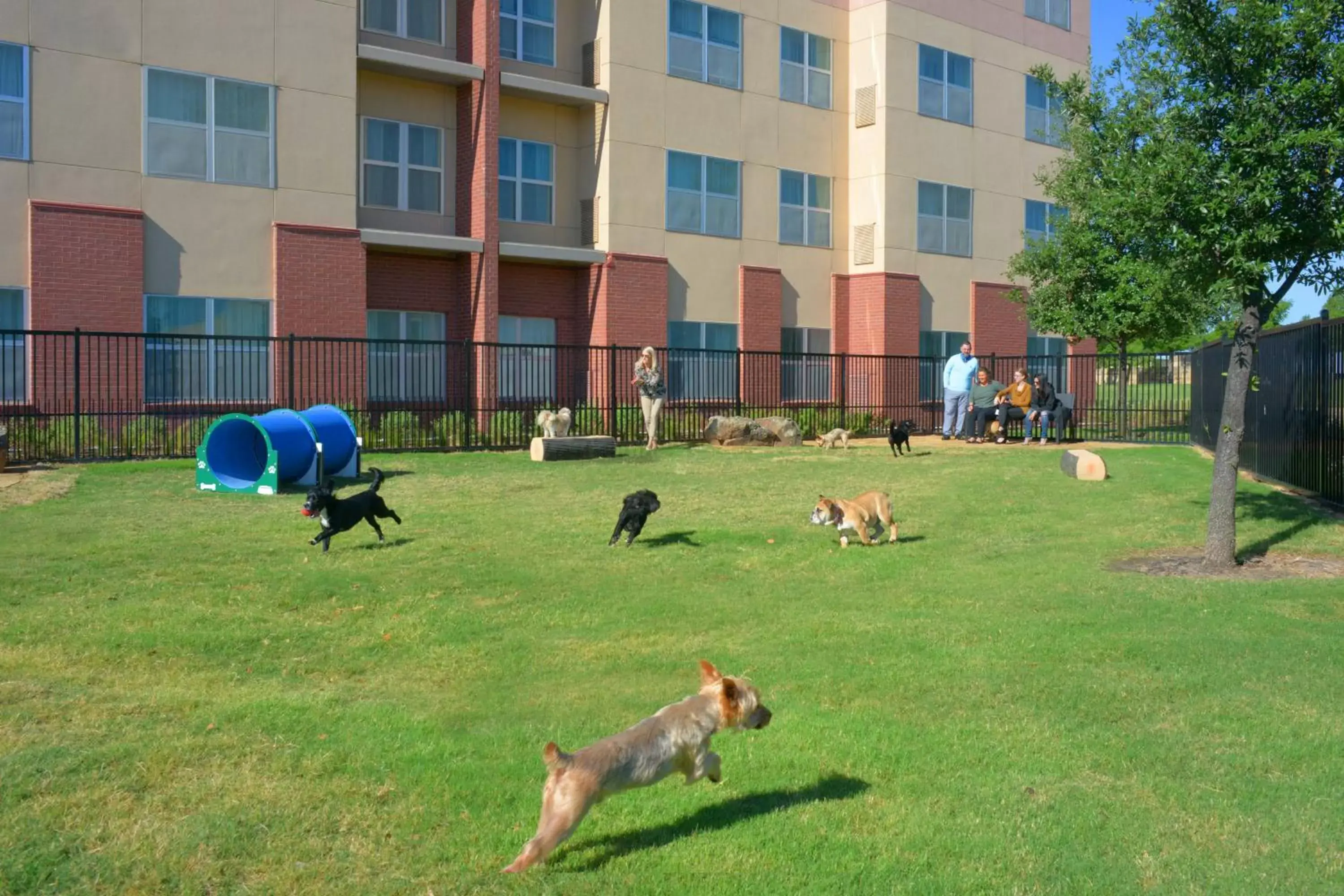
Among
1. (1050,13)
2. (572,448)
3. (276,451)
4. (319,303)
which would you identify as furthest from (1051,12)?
(276,451)

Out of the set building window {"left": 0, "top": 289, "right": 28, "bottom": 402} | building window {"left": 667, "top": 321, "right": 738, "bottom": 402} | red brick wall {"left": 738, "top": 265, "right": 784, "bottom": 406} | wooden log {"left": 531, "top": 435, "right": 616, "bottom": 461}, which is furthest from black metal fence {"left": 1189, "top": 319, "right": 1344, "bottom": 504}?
building window {"left": 0, "top": 289, "right": 28, "bottom": 402}

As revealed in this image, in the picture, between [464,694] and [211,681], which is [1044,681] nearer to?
[464,694]

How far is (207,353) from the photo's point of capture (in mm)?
22469

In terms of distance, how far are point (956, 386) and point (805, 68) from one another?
10.1m

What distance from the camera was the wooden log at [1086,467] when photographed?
17.5 meters

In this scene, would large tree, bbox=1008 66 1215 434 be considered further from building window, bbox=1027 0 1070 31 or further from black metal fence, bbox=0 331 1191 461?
building window, bbox=1027 0 1070 31

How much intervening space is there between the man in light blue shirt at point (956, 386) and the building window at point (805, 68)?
870cm

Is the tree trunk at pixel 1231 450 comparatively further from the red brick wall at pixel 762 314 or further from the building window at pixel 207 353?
the red brick wall at pixel 762 314

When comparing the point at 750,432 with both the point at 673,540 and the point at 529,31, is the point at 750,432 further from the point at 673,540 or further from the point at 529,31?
the point at 673,540

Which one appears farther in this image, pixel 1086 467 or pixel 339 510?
pixel 1086 467

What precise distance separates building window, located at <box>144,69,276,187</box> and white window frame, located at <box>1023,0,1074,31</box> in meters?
23.5

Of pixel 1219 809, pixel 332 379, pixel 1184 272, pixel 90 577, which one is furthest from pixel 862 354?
pixel 1219 809

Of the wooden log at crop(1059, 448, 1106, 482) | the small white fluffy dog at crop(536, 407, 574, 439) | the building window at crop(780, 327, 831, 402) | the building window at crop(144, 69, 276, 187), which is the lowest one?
the wooden log at crop(1059, 448, 1106, 482)

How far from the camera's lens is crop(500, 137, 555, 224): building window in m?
28.4
